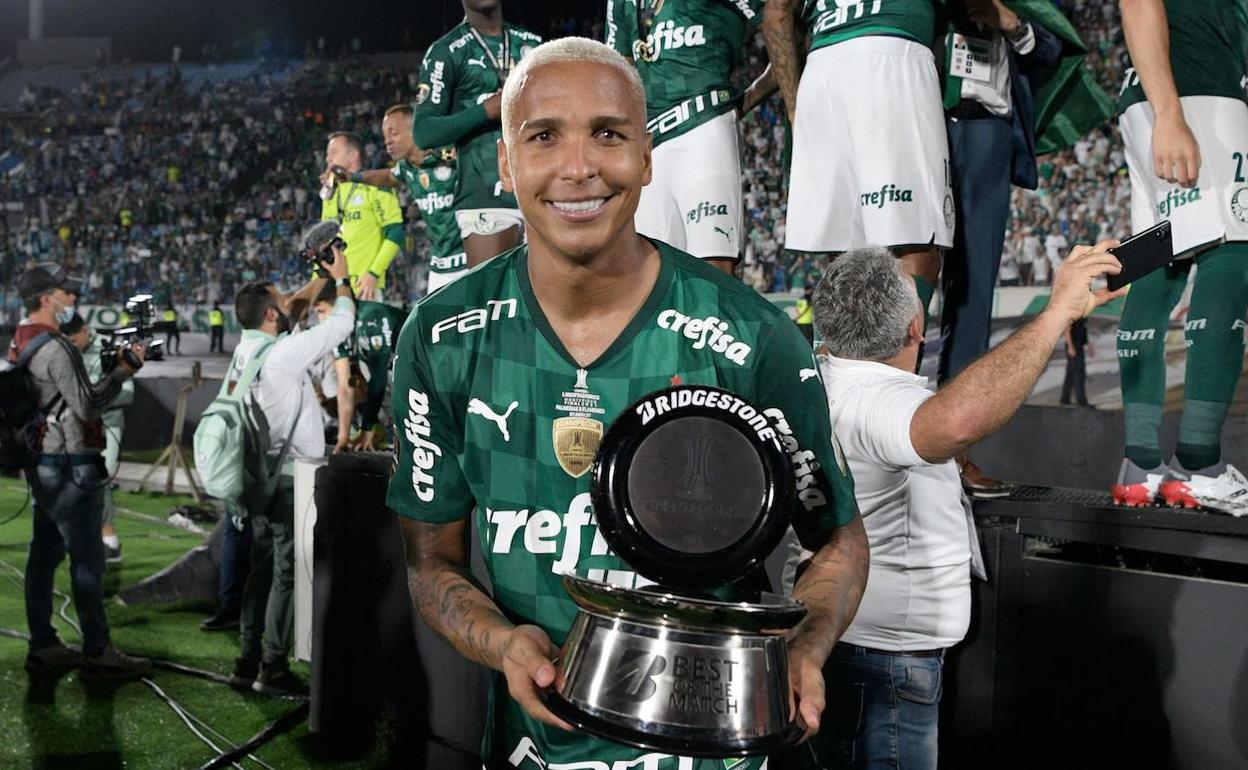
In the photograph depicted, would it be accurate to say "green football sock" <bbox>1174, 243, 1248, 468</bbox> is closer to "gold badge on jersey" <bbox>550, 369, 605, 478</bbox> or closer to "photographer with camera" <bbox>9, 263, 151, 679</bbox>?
"gold badge on jersey" <bbox>550, 369, 605, 478</bbox>

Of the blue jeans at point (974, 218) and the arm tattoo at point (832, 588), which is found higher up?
the blue jeans at point (974, 218)

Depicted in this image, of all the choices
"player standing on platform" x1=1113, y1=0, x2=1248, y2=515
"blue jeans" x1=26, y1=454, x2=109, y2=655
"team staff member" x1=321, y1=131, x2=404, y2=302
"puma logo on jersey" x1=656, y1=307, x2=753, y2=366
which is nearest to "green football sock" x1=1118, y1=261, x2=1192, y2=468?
"player standing on platform" x1=1113, y1=0, x2=1248, y2=515

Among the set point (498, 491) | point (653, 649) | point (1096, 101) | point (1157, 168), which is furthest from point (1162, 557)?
point (653, 649)

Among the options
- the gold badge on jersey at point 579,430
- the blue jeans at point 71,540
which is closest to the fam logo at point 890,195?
the gold badge on jersey at point 579,430

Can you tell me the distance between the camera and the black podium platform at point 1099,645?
2367mm

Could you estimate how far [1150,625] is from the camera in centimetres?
246

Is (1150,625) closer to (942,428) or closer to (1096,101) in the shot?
(942,428)

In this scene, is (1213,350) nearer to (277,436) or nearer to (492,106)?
(492,106)

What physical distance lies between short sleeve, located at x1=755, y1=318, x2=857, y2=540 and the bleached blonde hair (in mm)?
378

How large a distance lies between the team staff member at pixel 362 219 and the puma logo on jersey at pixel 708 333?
7.03 metres

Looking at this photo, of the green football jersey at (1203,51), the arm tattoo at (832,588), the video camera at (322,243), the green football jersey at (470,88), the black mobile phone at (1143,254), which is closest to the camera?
the arm tattoo at (832,588)

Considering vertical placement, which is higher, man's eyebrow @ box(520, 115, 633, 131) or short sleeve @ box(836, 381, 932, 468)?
man's eyebrow @ box(520, 115, 633, 131)

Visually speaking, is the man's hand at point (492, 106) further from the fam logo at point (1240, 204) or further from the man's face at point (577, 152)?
the man's face at point (577, 152)

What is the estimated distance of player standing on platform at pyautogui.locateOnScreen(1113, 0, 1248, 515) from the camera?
2787mm
